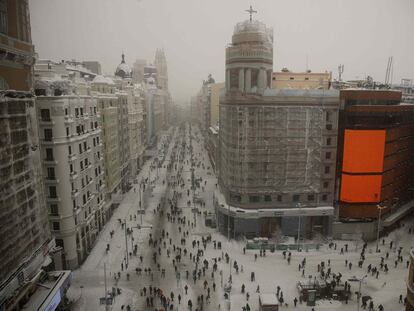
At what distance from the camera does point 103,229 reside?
62.7 m

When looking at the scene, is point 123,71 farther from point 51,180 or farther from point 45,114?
point 51,180

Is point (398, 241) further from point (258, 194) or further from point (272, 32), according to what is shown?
point (272, 32)

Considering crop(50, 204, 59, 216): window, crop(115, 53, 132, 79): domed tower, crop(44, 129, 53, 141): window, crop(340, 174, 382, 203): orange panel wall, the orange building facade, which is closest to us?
crop(44, 129, 53, 141): window

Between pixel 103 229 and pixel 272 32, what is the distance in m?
48.4

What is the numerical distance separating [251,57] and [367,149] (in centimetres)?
2304

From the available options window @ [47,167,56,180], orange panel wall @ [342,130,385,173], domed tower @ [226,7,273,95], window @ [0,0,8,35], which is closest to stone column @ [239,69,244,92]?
domed tower @ [226,7,273,95]

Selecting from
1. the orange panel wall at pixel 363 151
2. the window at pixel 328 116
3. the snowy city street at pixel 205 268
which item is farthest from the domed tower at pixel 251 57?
the snowy city street at pixel 205 268

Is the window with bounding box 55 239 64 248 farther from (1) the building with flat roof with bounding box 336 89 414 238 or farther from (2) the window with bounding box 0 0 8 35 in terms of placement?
(1) the building with flat roof with bounding box 336 89 414 238

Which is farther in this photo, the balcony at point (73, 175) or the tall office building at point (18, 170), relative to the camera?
the balcony at point (73, 175)

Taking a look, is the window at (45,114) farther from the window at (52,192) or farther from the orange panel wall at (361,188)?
the orange panel wall at (361,188)

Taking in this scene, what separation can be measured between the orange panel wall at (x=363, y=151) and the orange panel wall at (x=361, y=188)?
1161 mm

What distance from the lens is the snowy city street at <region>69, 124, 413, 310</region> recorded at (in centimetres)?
4169

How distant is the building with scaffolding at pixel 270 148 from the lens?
2216 inches

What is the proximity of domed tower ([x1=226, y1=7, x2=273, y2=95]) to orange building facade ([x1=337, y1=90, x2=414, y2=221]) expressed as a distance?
13016mm
